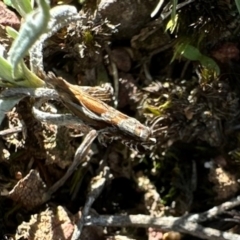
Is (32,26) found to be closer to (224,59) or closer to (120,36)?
(120,36)

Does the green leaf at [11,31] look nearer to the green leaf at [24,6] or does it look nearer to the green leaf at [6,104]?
the green leaf at [24,6]

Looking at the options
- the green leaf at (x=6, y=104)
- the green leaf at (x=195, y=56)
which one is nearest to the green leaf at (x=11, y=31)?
the green leaf at (x=6, y=104)

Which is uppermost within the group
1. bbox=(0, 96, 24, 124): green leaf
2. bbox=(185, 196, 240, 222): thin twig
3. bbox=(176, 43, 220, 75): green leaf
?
bbox=(0, 96, 24, 124): green leaf

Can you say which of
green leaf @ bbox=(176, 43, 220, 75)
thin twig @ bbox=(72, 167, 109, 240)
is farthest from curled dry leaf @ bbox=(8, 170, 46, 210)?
green leaf @ bbox=(176, 43, 220, 75)

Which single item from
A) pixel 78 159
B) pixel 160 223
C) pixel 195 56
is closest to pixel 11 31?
pixel 78 159

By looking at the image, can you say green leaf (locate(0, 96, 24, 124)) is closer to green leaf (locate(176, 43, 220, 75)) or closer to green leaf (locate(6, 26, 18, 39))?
green leaf (locate(6, 26, 18, 39))

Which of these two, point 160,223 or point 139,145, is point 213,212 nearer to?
point 160,223

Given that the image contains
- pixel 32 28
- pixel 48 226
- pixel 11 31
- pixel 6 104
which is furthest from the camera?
pixel 48 226
